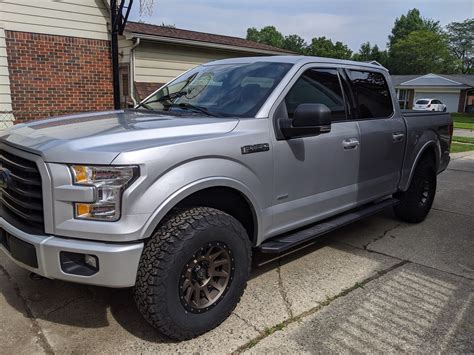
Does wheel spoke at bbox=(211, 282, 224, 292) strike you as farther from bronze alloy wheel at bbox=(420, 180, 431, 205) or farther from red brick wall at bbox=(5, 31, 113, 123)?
red brick wall at bbox=(5, 31, 113, 123)

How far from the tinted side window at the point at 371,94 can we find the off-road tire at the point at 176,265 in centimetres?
223

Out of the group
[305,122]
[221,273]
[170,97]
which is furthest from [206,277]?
[170,97]

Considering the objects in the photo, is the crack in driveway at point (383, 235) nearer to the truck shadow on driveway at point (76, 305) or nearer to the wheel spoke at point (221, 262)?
the truck shadow on driveway at point (76, 305)

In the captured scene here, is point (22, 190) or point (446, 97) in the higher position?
point (446, 97)

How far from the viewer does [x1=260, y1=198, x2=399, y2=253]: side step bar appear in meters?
3.42

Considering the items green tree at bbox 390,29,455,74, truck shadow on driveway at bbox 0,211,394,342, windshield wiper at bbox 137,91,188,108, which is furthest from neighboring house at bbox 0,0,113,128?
green tree at bbox 390,29,455,74

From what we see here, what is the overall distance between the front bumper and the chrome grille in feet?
0.51

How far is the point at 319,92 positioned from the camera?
395 cm

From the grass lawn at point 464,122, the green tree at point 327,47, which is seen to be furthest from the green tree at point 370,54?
the grass lawn at point 464,122

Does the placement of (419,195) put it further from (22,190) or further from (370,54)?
(370,54)

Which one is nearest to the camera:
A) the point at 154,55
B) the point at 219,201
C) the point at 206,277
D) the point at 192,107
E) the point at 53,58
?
the point at 206,277

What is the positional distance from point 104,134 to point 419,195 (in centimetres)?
425

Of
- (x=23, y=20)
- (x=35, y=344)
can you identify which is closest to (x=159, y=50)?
(x=23, y=20)

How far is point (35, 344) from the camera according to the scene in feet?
9.23
